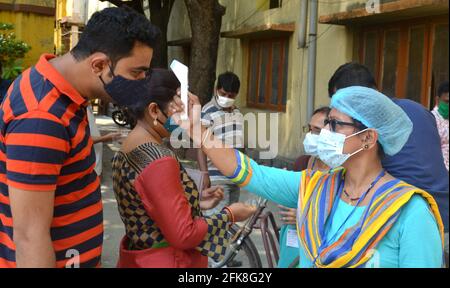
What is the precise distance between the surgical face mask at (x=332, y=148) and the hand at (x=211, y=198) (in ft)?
2.24

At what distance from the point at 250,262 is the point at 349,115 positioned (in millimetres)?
2262

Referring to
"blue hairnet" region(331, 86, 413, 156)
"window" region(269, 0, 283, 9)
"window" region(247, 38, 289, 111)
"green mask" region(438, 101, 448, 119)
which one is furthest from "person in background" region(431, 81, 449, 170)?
"window" region(269, 0, 283, 9)

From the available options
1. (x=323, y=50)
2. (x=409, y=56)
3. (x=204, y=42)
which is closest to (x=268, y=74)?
(x=323, y=50)

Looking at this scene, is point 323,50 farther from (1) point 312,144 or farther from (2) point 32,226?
(2) point 32,226

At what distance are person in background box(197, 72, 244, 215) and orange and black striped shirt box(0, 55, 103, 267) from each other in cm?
259

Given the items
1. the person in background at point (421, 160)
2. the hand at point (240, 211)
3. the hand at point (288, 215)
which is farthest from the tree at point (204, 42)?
the hand at point (240, 211)

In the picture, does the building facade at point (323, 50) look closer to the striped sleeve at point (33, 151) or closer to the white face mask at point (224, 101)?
the white face mask at point (224, 101)

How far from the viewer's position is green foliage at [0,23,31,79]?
18.1ft

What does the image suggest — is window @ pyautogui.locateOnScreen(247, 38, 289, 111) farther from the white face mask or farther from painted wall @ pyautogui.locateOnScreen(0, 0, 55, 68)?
the white face mask

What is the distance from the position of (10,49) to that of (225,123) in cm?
262

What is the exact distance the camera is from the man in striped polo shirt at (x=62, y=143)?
1.51m

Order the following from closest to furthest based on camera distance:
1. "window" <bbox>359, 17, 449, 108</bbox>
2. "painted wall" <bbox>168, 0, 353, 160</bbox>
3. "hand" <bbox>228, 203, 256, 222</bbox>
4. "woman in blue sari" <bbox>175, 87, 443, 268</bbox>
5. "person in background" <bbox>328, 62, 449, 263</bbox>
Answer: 1. "woman in blue sari" <bbox>175, 87, 443, 268</bbox>
2. "hand" <bbox>228, 203, 256, 222</bbox>
3. "person in background" <bbox>328, 62, 449, 263</bbox>
4. "window" <bbox>359, 17, 449, 108</bbox>
5. "painted wall" <bbox>168, 0, 353, 160</bbox>

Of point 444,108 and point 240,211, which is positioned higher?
point 444,108

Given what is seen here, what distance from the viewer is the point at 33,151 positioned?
58.9 inches
